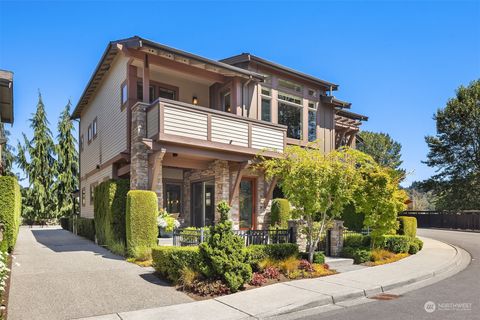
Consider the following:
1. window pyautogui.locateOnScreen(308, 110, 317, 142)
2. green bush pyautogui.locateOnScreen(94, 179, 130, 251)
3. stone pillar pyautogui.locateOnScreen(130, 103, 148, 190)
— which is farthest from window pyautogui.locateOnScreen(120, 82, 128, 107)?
window pyautogui.locateOnScreen(308, 110, 317, 142)

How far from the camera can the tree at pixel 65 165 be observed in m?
34.0

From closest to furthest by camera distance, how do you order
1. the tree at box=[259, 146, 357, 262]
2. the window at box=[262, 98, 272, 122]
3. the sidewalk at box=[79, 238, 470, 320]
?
the sidewalk at box=[79, 238, 470, 320] → the tree at box=[259, 146, 357, 262] → the window at box=[262, 98, 272, 122]

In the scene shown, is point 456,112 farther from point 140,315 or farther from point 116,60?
point 140,315

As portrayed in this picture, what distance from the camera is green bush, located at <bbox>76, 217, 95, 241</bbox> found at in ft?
57.4

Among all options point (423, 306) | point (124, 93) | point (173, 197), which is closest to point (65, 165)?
point (173, 197)

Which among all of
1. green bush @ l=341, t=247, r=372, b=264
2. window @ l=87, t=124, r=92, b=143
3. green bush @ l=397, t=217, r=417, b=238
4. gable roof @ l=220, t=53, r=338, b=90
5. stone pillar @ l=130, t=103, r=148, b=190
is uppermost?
gable roof @ l=220, t=53, r=338, b=90

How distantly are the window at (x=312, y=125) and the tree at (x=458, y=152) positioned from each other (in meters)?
23.2

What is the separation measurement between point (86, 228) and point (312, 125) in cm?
1278

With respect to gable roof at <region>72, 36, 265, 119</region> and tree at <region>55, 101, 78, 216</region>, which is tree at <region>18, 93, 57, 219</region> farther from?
gable roof at <region>72, 36, 265, 119</region>

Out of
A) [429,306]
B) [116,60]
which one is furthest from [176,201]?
[429,306]

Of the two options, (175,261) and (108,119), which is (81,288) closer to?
(175,261)

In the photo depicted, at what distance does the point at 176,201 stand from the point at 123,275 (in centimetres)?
762

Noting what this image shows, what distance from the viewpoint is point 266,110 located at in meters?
17.4

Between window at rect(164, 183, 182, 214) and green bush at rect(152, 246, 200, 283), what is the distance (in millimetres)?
7388
